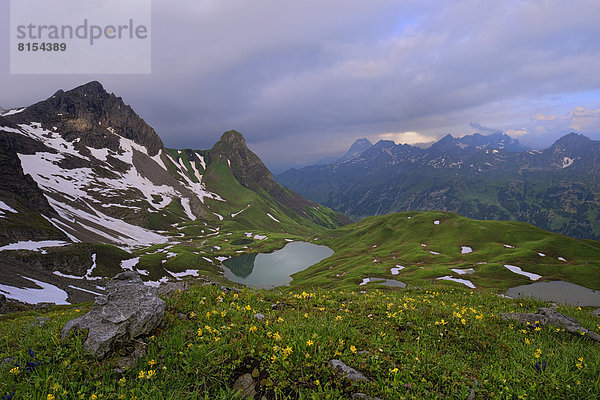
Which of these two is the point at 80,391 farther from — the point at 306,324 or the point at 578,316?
the point at 578,316

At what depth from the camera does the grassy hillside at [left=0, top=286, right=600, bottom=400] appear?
5.89 meters

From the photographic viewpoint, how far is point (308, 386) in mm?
6000

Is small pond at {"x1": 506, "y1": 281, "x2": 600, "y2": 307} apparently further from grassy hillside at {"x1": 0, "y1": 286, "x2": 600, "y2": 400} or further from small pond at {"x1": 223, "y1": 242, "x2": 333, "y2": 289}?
small pond at {"x1": 223, "y1": 242, "x2": 333, "y2": 289}

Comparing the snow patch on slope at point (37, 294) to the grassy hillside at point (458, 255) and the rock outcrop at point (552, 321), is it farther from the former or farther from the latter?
the rock outcrop at point (552, 321)

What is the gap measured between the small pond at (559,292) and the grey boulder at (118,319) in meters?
75.5

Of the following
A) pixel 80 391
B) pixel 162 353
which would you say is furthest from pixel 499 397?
pixel 80 391

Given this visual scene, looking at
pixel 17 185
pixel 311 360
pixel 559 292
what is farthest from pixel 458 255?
pixel 17 185

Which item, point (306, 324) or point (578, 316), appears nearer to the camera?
point (306, 324)

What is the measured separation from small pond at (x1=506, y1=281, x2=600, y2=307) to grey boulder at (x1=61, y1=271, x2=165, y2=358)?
2974 inches

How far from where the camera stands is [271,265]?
156m

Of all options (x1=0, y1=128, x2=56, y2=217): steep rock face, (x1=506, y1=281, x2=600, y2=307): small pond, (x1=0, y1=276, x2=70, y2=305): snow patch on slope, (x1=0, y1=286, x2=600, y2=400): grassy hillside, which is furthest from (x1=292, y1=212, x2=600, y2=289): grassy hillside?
(x1=0, y1=128, x2=56, y2=217): steep rock face

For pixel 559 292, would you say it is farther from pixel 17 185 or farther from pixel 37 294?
pixel 17 185

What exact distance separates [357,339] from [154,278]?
12398 centimetres

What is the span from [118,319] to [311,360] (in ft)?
19.5
